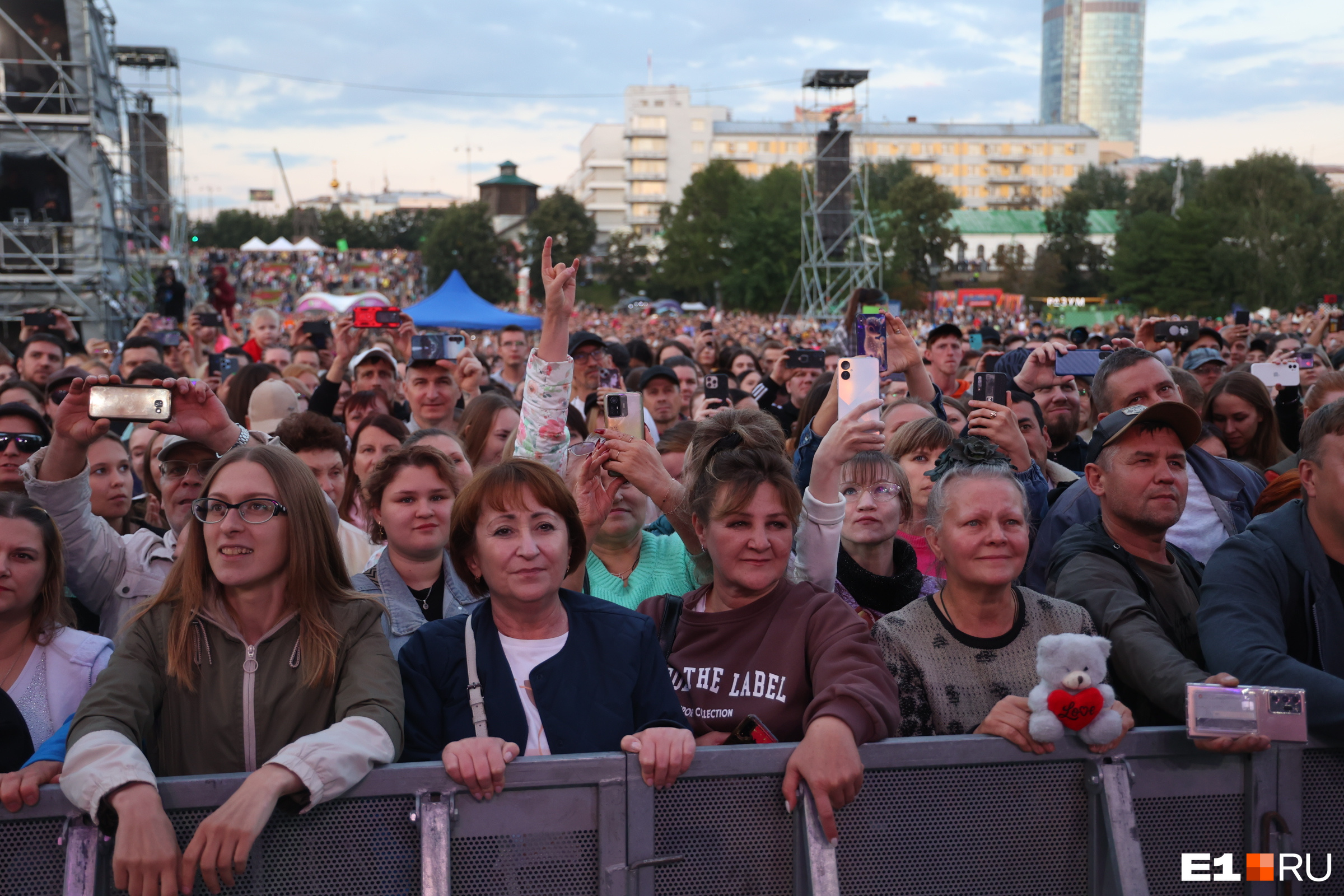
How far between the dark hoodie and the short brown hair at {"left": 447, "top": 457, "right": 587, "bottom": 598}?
5.91 ft

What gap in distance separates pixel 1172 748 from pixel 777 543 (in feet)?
3.63

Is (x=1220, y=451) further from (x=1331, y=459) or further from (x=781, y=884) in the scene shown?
(x=781, y=884)

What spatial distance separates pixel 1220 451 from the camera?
5.27 metres

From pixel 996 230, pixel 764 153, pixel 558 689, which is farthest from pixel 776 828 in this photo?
pixel 764 153

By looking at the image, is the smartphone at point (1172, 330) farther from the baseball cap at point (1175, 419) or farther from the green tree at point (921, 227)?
the green tree at point (921, 227)

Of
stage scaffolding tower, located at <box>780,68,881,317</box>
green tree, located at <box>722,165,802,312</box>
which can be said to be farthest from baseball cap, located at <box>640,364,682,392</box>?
green tree, located at <box>722,165,802,312</box>

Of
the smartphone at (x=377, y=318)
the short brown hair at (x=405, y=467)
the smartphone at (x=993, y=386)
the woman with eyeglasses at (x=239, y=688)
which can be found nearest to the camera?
the woman with eyeglasses at (x=239, y=688)

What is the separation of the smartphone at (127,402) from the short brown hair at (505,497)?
1.00 m

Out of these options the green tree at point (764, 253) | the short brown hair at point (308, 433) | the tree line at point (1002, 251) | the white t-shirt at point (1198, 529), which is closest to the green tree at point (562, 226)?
the tree line at point (1002, 251)

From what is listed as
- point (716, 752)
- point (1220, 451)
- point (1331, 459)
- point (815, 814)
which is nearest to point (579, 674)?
point (716, 752)

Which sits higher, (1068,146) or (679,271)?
(1068,146)

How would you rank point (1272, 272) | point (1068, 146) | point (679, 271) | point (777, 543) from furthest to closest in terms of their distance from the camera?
point (1068, 146), point (679, 271), point (1272, 272), point (777, 543)

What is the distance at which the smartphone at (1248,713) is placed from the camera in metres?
2.48

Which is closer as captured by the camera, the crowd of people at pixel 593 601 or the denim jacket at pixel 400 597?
the crowd of people at pixel 593 601
